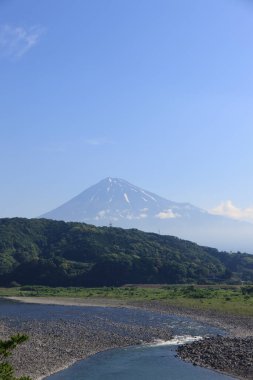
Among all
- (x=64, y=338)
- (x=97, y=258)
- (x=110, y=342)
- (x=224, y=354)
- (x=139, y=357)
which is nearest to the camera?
(x=224, y=354)

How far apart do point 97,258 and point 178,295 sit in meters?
27.4

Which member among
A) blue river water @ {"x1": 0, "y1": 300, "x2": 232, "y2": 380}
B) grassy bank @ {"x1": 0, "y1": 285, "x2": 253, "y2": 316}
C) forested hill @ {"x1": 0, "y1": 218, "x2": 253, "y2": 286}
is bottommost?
blue river water @ {"x1": 0, "y1": 300, "x2": 232, "y2": 380}

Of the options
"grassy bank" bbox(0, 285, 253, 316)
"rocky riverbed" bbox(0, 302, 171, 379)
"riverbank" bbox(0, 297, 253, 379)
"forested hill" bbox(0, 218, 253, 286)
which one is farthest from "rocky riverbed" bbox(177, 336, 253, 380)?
"forested hill" bbox(0, 218, 253, 286)

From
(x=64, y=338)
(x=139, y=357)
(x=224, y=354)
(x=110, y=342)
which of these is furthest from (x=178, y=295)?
(x=224, y=354)

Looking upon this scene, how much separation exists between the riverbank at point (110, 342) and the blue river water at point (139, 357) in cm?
86

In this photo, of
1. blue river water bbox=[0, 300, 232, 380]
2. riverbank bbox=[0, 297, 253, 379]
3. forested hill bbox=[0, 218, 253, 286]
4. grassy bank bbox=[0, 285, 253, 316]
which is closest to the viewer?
blue river water bbox=[0, 300, 232, 380]

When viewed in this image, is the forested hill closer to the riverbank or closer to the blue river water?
the blue river water

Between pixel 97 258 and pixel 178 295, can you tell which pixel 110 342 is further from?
pixel 97 258

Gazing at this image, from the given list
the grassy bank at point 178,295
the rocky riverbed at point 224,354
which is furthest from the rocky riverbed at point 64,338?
the grassy bank at point 178,295

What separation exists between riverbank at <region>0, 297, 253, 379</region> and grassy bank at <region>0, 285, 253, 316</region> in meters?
3.11

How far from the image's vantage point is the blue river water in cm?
2525

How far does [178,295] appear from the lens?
59.0m

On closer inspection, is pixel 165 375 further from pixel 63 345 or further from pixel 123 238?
pixel 123 238

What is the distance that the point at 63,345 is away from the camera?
1248 inches
